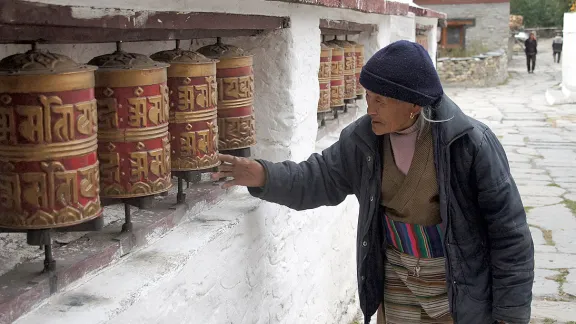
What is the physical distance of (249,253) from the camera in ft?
9.71

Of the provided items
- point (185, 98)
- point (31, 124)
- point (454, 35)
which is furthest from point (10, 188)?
point (454, 35)

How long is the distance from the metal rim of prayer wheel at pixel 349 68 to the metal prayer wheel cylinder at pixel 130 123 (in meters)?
2.81

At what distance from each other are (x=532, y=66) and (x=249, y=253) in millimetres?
24685

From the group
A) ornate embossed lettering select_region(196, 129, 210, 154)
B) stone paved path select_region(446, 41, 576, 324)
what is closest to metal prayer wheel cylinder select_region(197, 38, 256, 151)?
ornate embossed lettering select_region(196, 129, 210, 154)

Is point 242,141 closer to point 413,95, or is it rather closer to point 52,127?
point 413,95

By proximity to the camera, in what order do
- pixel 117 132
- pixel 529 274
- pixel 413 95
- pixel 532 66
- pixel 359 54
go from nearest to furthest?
pixel 117 132 → pixel 413 95 → pixel 529 274 → pixel 359 54 → pixel 532 66

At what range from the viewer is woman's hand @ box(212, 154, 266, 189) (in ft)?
8.83

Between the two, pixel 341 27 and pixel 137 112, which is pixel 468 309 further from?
pixel 341 27

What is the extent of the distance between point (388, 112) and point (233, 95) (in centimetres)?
70

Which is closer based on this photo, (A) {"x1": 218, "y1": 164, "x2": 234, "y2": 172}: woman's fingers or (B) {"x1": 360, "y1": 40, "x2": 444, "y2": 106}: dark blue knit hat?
(B) {"x1": 360, "y1": 40, "x2": 444, "y2": 106}: dark blue knit hat

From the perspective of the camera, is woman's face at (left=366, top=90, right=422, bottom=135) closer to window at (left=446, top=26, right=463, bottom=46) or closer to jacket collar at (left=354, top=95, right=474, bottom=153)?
jacket collar at (left=354, top=95, right=474, bottom=153)

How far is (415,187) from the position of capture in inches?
102

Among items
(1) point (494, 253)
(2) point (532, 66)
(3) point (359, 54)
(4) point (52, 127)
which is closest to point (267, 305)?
(1) point (494, 253)

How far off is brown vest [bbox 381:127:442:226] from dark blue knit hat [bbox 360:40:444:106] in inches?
7.9
